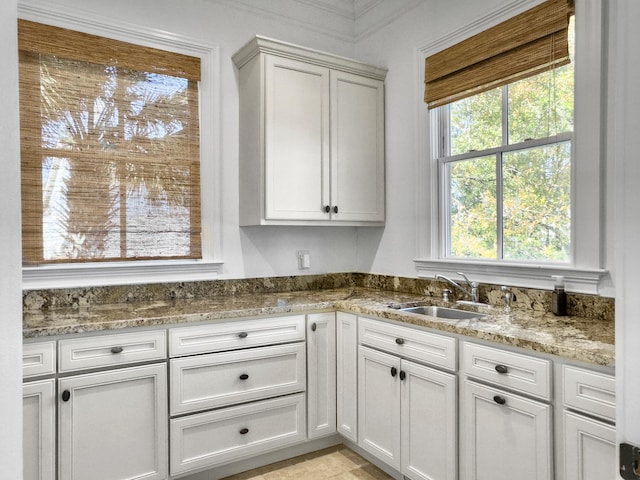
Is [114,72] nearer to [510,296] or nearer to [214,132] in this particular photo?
[214,132]

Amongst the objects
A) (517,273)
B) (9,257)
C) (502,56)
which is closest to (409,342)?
(517,273)

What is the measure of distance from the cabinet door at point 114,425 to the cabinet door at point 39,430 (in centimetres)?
4

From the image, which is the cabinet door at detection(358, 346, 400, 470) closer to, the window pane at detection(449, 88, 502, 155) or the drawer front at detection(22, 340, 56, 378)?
the window pane at detection(449, 88, 502, 155)

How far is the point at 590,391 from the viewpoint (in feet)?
4.98

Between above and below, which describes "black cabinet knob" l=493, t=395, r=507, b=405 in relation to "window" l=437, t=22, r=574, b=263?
below

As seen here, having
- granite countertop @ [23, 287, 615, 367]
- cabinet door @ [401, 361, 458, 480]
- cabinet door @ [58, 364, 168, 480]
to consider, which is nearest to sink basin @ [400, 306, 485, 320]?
granite countertop @ [23, 287, 615, 367]

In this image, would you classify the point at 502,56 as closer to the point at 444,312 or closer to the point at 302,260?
→ the point at 444,312

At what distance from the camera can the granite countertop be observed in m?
1.67

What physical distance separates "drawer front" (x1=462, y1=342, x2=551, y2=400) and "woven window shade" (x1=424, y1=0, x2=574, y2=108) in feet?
4.64

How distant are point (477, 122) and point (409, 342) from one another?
1.38m

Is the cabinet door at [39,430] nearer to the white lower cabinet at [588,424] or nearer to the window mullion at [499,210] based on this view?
the white lower cabinet at [588,424]

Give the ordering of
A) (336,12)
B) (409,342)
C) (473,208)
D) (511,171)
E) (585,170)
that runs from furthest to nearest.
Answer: (336,12)
(473,208)
(511,171)
(409,342)
(585,170)

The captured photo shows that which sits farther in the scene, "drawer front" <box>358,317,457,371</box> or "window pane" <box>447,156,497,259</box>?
"window pane" <box>447,156,497,259</box>

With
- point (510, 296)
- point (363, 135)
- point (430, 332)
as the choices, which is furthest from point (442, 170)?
point (430, 332)
